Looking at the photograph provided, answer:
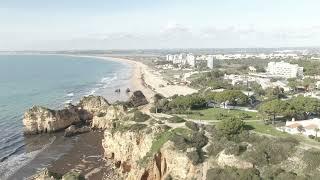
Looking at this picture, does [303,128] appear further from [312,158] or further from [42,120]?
[42,120]

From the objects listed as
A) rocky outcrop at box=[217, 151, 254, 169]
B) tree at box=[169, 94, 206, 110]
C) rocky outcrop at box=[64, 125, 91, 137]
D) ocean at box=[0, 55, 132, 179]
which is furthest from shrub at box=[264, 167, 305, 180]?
rocky outcrop at box=[64, 125, 91, 137]

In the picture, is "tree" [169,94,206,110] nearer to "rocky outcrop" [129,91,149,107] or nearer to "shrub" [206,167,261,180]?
"rocky outcrop" [129,91,149,107]

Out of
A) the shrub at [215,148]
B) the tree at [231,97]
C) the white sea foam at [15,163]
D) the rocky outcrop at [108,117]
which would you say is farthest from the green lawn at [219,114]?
the white sea foam at [15,163]

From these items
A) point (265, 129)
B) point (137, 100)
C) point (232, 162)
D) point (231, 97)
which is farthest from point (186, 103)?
point (137, 100)

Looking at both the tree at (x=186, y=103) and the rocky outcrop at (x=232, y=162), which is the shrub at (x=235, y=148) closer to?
the rocky outcrop at (x=232, y=162)

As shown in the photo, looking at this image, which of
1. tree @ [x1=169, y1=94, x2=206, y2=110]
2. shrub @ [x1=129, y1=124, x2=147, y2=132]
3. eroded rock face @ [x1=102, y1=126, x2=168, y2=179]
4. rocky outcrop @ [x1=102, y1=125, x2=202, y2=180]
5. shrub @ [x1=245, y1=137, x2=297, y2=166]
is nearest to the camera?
shrub @ [x1=245, y1=137, x2=297, y2=166]

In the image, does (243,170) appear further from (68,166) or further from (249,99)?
(249,99)
